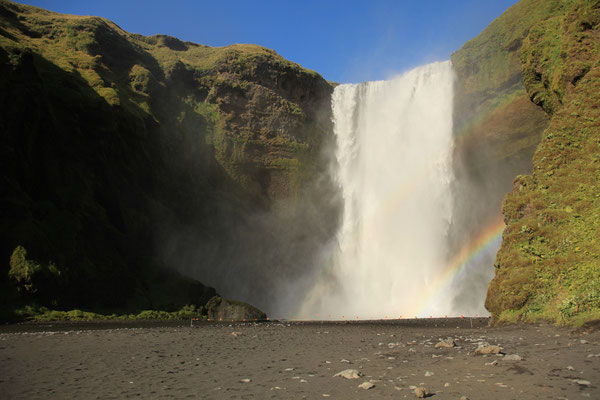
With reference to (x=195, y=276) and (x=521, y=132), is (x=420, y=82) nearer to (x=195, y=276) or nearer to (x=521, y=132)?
(x=521, y=132)

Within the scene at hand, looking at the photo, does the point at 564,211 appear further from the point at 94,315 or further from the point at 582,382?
the point at 94,315

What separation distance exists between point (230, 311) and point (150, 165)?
21.1m

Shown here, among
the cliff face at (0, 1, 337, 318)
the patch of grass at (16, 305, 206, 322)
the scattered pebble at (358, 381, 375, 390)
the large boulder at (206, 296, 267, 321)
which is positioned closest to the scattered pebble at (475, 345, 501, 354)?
the scattered pebble at (358, 381, 375, 390)

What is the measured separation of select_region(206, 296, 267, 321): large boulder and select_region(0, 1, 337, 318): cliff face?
3536 millimetres

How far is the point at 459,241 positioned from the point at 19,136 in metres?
43.0

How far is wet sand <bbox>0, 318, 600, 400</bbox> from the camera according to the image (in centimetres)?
611

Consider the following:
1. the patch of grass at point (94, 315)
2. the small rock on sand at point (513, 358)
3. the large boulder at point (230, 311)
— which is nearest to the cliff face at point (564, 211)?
the small rock on sand at point (513, 358)

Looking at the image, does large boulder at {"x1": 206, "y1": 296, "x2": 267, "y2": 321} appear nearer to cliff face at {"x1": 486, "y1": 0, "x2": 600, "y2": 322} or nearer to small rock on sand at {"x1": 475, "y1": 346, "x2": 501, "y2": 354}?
cliff face at {"x1": 486, "y1": 0, "x2": 600, "y2": 322}

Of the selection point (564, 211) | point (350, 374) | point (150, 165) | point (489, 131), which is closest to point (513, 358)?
point (350, 374)

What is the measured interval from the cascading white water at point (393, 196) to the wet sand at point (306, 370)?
30.6m

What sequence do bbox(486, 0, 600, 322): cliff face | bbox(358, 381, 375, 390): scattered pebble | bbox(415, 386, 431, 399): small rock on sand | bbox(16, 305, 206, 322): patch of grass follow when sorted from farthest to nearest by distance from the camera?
bbox(16, 305, 206, 322): patch of grass
bbox(486, 0, 600, 322): cliff face
bbox(358, 381, 375, 390): scattered pebble
bbox(415, 386, 431, 399): small rock on sand

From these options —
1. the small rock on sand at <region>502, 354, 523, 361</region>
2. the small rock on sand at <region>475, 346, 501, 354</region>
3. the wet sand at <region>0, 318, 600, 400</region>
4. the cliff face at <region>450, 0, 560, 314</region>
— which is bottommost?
the wet sand at <region>0, 318, 600, 400</region>

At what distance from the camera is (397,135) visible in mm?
54188

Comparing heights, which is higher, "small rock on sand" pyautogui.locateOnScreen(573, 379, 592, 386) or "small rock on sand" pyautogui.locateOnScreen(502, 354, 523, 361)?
"small rock on sand" pyautogui.locateOnScreen(502, 354, 523, 361)
